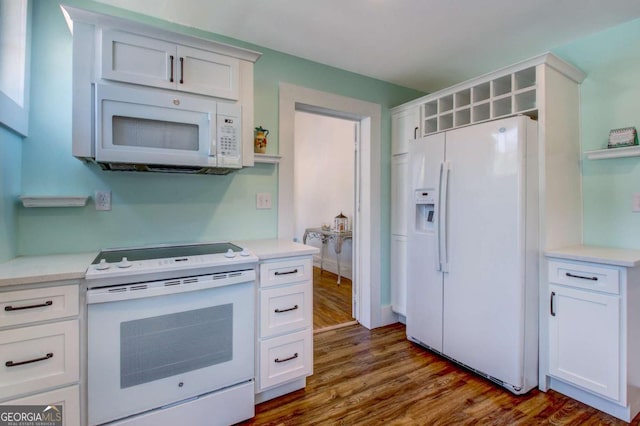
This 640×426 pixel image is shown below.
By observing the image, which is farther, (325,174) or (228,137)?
(325,174)

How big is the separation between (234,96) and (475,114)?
1.85 meters

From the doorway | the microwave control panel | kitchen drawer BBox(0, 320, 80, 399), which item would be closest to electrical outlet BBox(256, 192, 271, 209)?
the microwave control panel

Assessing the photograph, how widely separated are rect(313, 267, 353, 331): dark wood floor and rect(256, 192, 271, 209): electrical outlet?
135cm

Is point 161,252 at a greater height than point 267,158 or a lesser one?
lesser

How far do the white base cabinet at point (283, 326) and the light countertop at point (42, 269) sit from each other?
0.87 meters

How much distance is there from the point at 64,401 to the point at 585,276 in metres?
2.77

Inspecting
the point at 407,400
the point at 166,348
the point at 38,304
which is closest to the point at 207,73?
the point at 38,304

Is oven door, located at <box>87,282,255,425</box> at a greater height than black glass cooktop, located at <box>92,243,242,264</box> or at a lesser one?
lesser

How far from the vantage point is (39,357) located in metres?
1.26

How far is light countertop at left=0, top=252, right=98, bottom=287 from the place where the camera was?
1.22 metres

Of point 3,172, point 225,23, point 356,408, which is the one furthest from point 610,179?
point 3,172

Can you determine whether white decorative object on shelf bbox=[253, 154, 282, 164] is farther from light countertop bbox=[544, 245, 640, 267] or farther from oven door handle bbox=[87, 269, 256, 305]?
light countertop bbox=[544, 245, 640, 267]

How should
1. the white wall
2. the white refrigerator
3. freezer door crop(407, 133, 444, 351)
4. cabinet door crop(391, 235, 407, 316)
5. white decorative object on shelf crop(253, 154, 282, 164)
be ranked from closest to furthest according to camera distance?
the white refrigerator → white decorative object on shelf crop(253, 154, 282, 164) → freezer door crop(407, 133, 444, 351) → cabinet door crop(391, 235, 407, 316) → the white wall

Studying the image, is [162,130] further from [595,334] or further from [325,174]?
[325,174]
